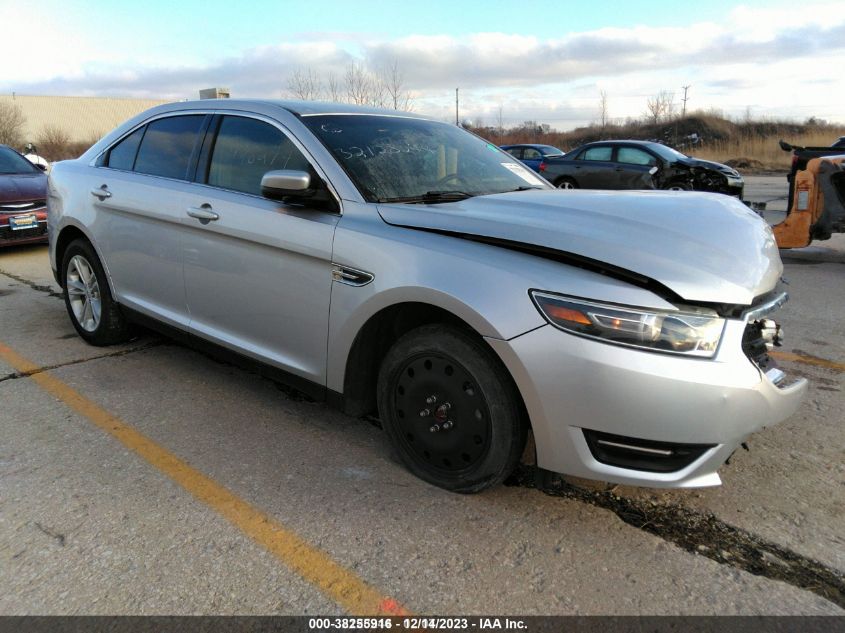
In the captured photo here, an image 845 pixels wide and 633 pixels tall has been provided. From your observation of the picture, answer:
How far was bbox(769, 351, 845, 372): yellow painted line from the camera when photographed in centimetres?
420

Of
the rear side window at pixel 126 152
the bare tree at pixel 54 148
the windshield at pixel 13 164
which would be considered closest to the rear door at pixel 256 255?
the rear side window at pixel 126 152

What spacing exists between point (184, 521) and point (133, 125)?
2.98 m

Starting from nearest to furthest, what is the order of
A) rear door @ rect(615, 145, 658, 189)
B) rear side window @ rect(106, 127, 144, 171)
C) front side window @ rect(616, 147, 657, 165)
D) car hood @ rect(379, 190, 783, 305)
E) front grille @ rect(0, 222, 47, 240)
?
car hood @ rect(379, 190, 783, 305)
rear side window @ rect(106, 127, 144, 171)
front grille @ rect(0, 222, 47, 240)
rear door @ rect(615, 145, 658, 189)
front side window @ rect(616, 147, 657, 165)

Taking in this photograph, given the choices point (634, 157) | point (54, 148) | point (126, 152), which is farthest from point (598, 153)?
point (54, 148)

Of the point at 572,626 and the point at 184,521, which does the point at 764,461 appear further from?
the point at 184,521

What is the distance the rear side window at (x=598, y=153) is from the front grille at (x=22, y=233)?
10.9 metres

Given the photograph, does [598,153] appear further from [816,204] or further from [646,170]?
[816,204]

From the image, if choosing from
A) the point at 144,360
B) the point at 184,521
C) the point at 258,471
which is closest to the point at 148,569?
the point at 184,521

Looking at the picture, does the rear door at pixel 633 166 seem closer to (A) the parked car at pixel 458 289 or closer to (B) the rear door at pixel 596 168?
(B) the rear door at pixel 596 168

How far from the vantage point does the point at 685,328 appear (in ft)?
7.17

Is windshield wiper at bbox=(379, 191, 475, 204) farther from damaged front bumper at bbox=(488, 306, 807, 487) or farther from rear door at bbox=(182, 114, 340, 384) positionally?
damaged front bumper at bbox=(488, 306, 807, 487)

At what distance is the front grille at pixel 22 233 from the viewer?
27.9 ft

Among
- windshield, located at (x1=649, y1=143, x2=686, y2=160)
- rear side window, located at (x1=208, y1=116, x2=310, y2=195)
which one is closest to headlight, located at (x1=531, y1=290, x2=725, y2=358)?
rear side window, located at (x1=208, y1=116, x2=310, y2=195)

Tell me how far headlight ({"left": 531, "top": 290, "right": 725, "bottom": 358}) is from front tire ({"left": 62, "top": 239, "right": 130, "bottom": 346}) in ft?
11.3
